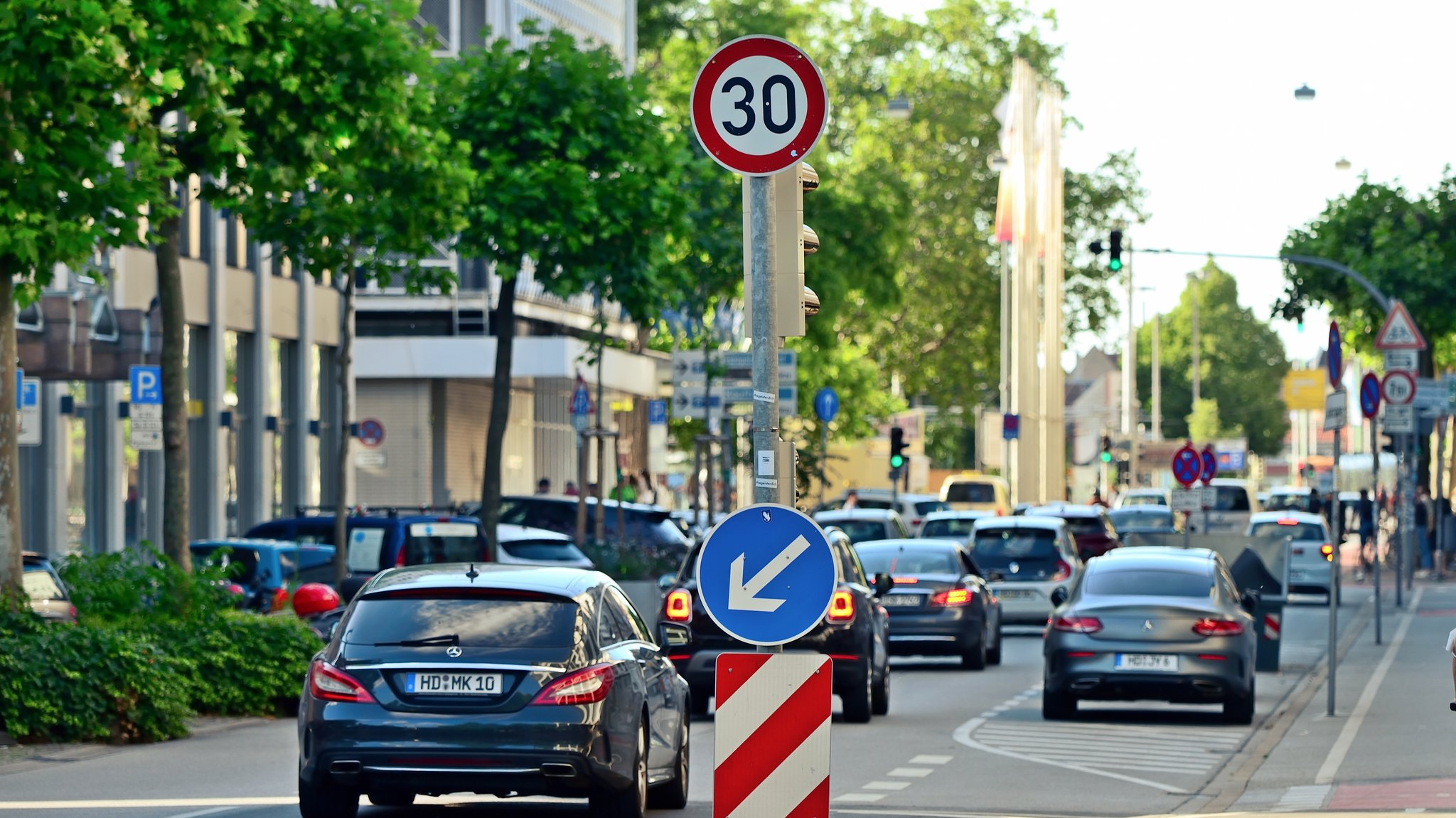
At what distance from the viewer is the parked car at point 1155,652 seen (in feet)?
65.1

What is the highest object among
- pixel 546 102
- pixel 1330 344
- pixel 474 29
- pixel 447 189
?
pixel 474 29

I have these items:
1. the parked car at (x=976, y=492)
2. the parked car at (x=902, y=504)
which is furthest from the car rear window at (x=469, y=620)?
the parked car at (x=976, y=492)

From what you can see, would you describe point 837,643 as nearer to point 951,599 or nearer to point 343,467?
point 951,599

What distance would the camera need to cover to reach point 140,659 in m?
17.6

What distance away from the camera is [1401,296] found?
52.2 meters

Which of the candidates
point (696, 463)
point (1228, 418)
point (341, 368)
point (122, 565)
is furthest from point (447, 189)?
point (1228, 418)

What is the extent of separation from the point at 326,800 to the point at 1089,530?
29712 millimetres

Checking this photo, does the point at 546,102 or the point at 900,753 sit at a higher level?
the point at 546,102

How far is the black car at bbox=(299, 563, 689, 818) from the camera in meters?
11.8

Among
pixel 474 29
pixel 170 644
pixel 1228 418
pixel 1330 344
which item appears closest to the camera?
pixel 170 644

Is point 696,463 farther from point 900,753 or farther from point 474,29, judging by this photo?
point 900,753

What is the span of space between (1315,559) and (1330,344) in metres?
21.7

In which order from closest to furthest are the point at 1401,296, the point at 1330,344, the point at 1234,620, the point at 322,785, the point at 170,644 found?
the point at 322,785
the point at 170,644
the point at 1234,620
the point at 1330,344
the point at 1401,296

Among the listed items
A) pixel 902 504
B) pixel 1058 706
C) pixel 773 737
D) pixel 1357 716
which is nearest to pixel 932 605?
pixel 1058 706
